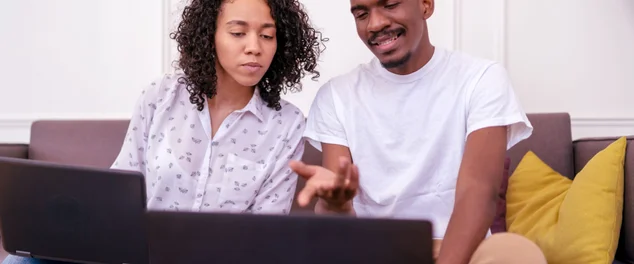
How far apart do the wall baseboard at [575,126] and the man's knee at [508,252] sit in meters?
1.21

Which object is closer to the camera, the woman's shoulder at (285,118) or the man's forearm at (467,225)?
the man's forearm at (467,225)

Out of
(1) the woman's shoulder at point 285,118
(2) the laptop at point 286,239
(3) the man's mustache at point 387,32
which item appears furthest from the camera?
(1) the woman's shoulder at point 285,118

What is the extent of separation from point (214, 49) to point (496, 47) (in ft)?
3.62

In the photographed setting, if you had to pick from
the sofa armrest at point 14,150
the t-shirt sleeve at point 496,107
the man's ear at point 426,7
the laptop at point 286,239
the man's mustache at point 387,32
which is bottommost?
the sofa armrest at point 14,150

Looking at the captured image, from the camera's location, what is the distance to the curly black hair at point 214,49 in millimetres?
1478

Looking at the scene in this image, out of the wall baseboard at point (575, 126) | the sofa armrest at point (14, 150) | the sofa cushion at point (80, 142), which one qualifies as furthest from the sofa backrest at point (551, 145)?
the sofa armrest at point (14, 150)

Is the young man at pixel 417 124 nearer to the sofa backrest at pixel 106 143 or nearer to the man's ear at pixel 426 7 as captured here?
the man's ear at pixel 426 7

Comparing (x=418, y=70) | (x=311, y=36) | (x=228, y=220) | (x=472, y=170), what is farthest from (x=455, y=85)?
(x=228, y=220)

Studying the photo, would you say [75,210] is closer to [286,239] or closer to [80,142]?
[286,239]

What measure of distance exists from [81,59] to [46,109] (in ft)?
0.71

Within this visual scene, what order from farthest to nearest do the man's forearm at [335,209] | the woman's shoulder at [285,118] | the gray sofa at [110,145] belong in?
the gray sofa at [110,145] → the woman's shoulder at [285,118] → the man's forearm at [335,209]

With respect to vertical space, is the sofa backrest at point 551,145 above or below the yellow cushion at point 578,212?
above

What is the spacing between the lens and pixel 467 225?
121 cm

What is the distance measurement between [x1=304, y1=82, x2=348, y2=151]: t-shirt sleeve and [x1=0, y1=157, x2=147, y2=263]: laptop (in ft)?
1.94
